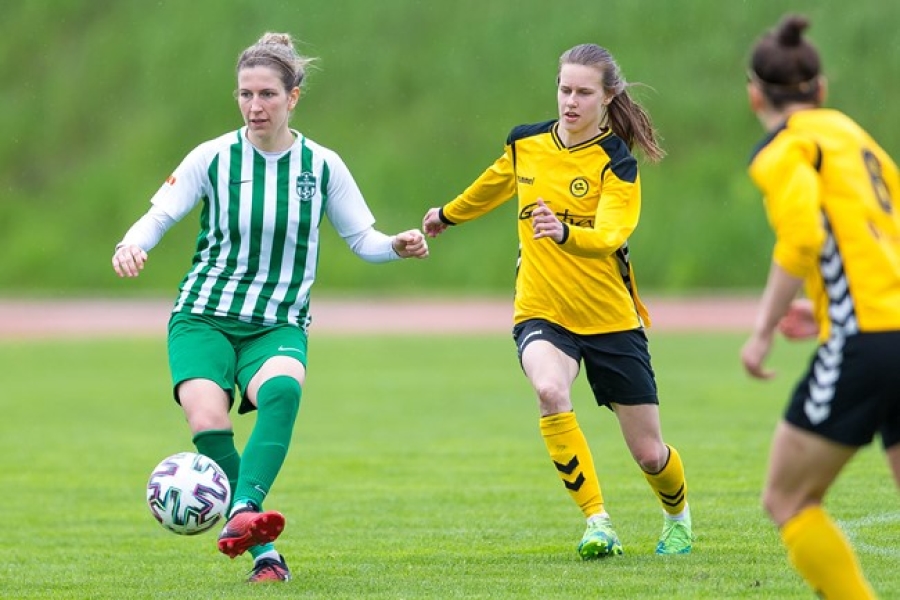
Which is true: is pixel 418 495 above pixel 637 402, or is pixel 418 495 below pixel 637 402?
below

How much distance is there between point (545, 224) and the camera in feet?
19.4

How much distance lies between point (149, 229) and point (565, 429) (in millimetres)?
1913

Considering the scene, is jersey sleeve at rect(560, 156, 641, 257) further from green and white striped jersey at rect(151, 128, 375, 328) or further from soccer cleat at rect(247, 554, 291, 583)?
soccer cleat at rect(247, 554, 291, 583)

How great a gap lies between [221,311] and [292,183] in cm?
60

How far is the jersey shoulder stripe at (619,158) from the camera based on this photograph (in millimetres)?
6441

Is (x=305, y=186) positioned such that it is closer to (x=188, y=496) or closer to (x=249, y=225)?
(x=249, y=225)

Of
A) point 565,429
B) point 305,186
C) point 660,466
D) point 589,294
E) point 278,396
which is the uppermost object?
point 305,186

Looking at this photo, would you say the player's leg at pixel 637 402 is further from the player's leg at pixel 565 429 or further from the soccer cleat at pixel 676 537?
the player's leg at pixel 565 429

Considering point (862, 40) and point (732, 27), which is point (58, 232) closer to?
point (732, 27)

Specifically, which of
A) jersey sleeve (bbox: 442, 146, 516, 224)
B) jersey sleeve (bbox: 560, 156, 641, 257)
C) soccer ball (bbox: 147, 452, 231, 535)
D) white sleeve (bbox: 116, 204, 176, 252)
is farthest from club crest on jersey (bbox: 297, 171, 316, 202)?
soccer ball (bbox: 147, 452, 231, 535)

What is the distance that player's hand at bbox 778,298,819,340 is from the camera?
4410 millimetres

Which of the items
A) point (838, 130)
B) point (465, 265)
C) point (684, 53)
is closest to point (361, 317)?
point (465, 265)

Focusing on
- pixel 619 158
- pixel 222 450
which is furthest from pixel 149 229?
pixel 619 158

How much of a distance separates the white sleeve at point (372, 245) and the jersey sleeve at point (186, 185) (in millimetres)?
684
